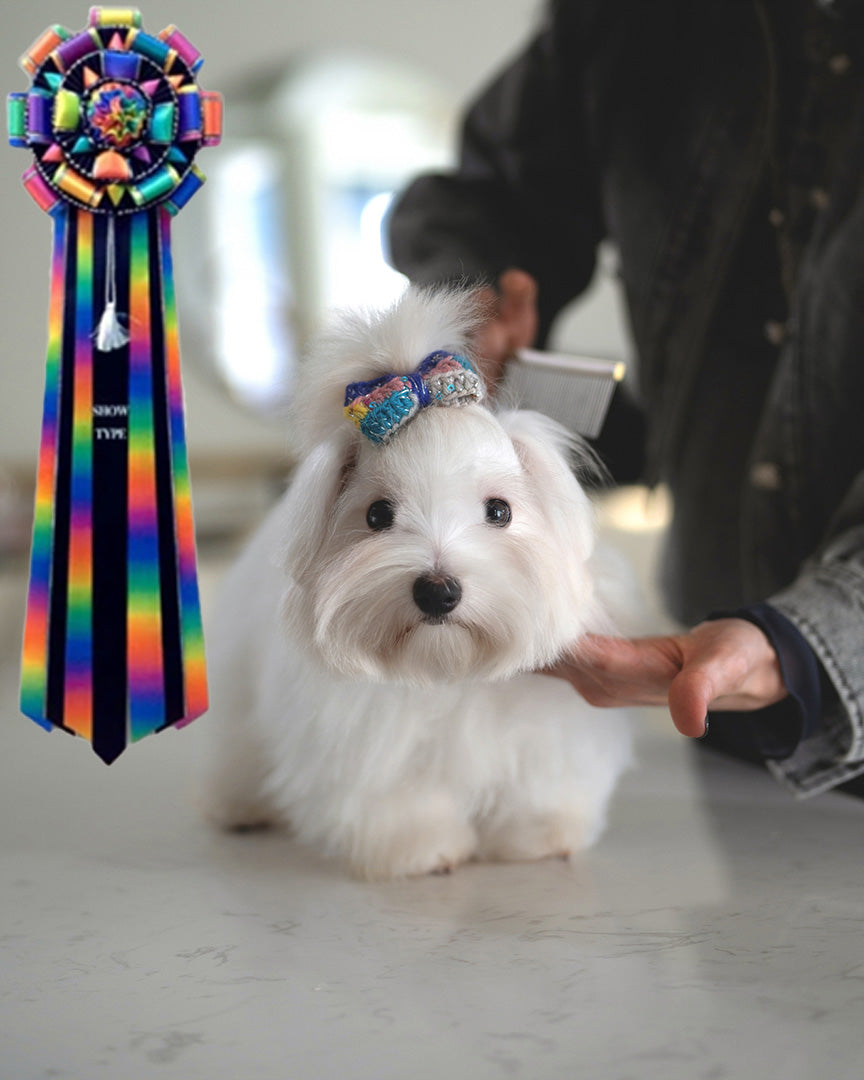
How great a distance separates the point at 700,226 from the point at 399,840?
34.1 inches

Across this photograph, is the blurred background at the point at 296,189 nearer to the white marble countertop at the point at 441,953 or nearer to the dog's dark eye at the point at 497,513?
the white marble countertop at the point at 441,953

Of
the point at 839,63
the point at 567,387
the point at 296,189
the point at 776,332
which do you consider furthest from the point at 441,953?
the point at 296,189

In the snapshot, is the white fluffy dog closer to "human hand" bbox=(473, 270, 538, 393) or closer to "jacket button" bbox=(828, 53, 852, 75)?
"human hand" bbox=(473, 270, 538, 393)

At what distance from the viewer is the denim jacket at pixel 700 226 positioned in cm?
121

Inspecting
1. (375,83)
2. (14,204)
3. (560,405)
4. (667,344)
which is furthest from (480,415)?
(375,83)

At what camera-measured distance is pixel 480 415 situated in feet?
2.73

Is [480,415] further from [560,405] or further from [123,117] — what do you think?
[123,117]

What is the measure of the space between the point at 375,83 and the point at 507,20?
632 mm

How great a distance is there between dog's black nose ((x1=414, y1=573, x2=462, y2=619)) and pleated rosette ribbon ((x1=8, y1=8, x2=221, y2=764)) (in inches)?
7.6

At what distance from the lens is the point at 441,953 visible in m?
0.79

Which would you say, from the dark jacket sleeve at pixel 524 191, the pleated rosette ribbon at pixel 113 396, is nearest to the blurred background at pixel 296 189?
the dark jacket sleeve at pixel 524 191

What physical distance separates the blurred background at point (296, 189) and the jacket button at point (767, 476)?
257cm

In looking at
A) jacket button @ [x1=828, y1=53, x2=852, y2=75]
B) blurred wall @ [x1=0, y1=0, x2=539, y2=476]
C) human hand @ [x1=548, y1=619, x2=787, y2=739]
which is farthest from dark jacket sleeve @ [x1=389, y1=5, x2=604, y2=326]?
blurred wall @ [x1=0, y1=0, x2=539, y2=476]

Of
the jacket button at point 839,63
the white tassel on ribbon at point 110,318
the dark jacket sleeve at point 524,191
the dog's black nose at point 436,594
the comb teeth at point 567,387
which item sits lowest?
the dog's black nose at point 436,594
